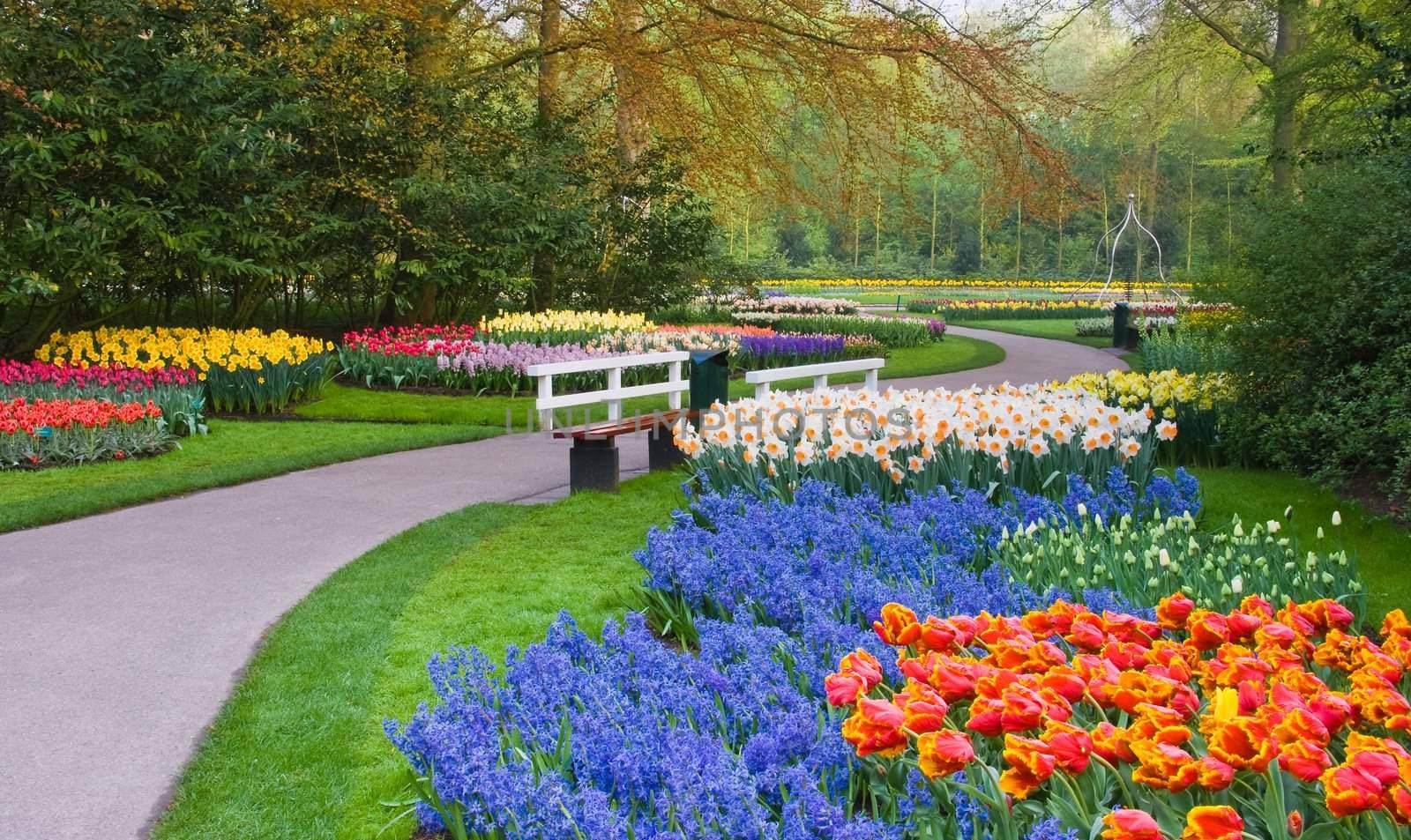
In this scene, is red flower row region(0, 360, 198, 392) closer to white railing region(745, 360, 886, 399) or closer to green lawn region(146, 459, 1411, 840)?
green lawn region(146, 459, 1411, 840)

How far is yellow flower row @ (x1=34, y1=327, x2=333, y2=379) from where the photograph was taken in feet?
35.5

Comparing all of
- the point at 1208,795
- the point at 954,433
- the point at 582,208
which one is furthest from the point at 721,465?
the point at 582,208

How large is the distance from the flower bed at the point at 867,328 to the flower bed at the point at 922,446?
12.4m

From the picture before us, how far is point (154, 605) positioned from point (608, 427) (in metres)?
3.41

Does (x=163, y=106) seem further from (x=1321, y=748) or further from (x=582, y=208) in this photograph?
(x=1321, y=748)

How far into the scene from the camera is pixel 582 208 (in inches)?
616

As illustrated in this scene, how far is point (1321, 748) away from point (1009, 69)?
12121 mm

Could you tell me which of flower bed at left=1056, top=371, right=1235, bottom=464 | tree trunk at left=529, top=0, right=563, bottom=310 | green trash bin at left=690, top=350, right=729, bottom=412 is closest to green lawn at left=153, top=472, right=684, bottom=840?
green trash bin at left=690, top=350, right=729, bottom=412

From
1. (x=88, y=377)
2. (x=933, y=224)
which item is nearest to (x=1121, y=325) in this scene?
(x=88, y=377)

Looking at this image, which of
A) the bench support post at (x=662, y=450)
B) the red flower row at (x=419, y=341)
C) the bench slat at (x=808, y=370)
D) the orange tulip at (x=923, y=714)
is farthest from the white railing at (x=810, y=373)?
the orange tulip at (x=923, y=714)

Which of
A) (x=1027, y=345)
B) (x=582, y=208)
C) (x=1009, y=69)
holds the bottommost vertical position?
(x=1027, y=345)

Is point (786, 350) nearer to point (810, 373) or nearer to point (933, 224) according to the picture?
point (810, 373)

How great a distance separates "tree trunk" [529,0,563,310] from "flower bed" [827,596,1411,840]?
13945mm

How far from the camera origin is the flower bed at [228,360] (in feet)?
35.3
